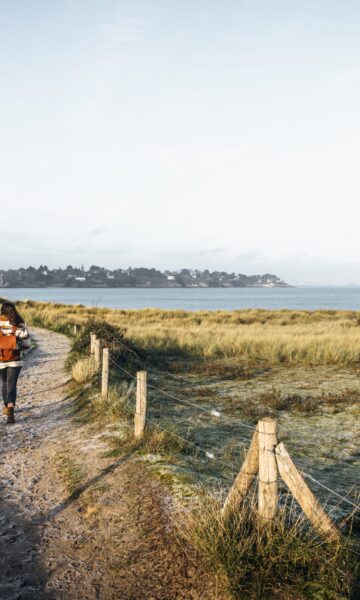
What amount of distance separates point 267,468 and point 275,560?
29.7 inches

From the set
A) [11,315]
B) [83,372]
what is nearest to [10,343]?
[11,315]

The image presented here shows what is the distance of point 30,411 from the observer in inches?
429

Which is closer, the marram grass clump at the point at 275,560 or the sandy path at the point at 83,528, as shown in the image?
the marram grass clump at the point at 275,560

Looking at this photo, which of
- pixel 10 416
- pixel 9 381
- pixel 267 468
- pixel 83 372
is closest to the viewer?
pixel 267 468

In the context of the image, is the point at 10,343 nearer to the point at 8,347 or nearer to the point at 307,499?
the point at 8,347

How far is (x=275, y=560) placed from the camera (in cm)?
425

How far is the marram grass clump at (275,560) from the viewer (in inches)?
162

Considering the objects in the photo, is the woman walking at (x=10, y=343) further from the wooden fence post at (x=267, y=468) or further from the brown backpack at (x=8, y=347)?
the wooden fence post at (x=267, y=468)

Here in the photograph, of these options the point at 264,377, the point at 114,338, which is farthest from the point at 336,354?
the point at 114,338

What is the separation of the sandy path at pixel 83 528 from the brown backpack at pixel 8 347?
55.8 inches

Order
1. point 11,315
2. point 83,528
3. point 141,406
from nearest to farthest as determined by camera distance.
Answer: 1. point 83,528
2. point 141,406
3. point 11,315

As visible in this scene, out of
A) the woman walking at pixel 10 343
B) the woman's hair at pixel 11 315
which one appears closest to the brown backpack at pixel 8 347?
the woman walking at pixel 10 343

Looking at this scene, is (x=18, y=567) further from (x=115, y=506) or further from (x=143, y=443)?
(x=143, y=443)

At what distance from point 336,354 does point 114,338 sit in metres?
8.68
